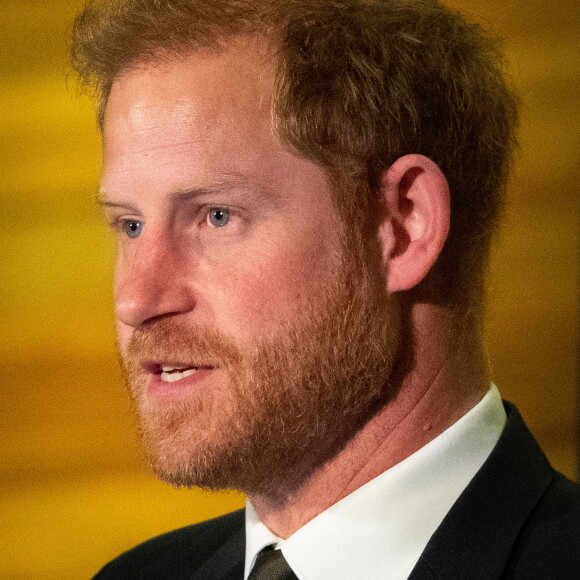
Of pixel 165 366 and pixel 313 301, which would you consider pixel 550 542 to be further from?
pixel 165 366

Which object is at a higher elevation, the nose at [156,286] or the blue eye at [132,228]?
the blue eye at [132,228]

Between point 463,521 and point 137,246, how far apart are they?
510 mm

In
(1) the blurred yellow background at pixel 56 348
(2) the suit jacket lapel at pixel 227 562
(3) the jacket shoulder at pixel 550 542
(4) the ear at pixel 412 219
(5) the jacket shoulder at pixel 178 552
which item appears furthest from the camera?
(1) the blurred yellow background at pixel 56 348

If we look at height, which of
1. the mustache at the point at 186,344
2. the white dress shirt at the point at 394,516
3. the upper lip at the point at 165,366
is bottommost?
the white dress shirt at the point at 394,516

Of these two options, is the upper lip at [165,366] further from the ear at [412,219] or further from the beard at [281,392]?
the ear at [412,219]

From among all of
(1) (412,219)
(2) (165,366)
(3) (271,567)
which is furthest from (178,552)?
(1) (412,219)

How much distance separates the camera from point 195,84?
4.23 feet

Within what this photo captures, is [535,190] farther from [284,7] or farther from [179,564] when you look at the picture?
[179,564]

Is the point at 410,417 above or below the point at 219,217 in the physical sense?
below

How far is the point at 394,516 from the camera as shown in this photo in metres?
1.27

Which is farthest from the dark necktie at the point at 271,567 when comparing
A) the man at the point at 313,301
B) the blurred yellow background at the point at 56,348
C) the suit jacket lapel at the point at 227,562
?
the blurred yellow background at the point at 56,348

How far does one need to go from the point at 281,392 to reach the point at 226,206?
23 cm

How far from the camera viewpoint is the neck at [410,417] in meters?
1.31

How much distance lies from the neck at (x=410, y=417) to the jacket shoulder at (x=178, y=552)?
29cm
